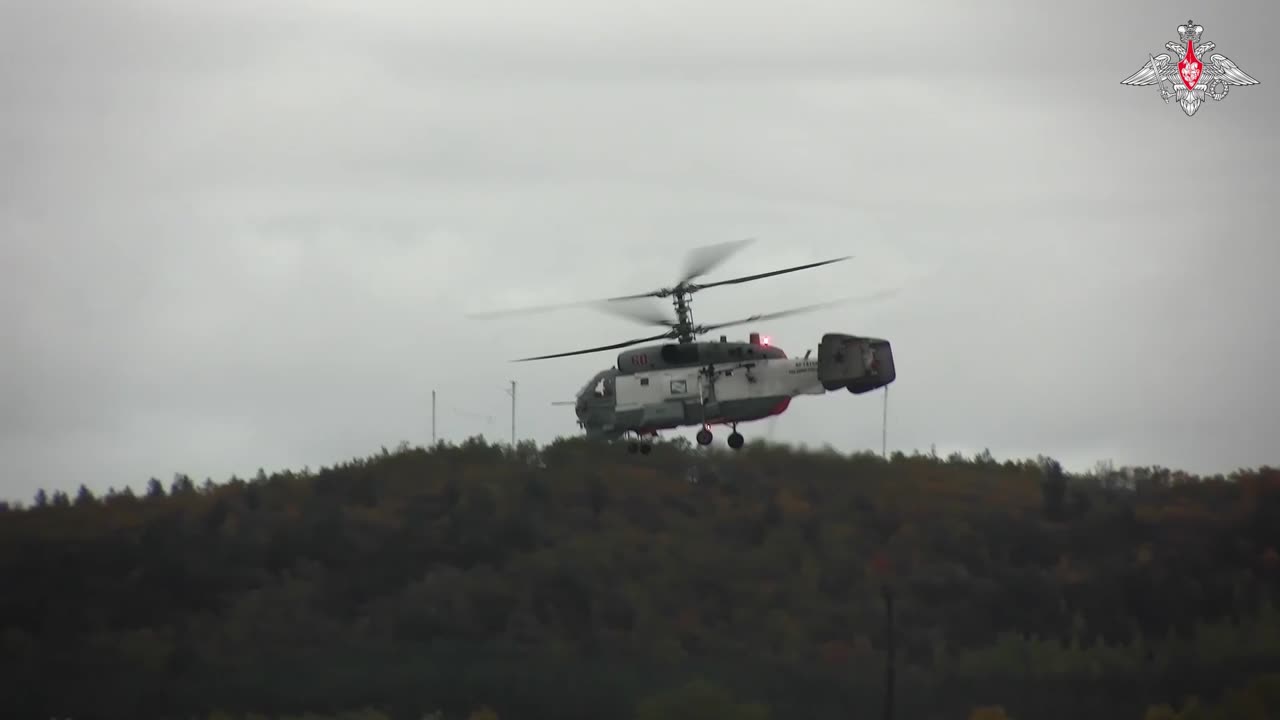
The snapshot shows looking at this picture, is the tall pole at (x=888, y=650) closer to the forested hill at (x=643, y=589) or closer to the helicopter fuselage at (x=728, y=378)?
the forested hill at (x=643, y=589)

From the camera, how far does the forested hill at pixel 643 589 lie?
347 ft

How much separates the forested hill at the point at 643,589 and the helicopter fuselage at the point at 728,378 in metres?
35.6

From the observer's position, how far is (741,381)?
224ft

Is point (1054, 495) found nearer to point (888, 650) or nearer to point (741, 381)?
point (888, 650)

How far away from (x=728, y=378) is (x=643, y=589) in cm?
4604

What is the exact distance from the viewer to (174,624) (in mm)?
113375

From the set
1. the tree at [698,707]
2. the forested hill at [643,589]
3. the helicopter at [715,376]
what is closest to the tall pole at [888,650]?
the forested hill at [643,589]

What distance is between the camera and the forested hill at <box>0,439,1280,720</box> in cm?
10575

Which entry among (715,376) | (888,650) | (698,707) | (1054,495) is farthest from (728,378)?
(1054,495)

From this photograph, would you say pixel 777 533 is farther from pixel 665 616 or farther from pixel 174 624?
pixel 174 624

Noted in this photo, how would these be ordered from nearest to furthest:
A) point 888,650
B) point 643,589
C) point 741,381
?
point 741,381
point 888,650
point 643,589

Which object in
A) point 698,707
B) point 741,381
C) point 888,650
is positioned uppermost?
point 741,381

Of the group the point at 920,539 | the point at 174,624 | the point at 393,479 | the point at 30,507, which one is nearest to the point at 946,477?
the point at 920,539

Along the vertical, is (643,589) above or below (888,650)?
above
